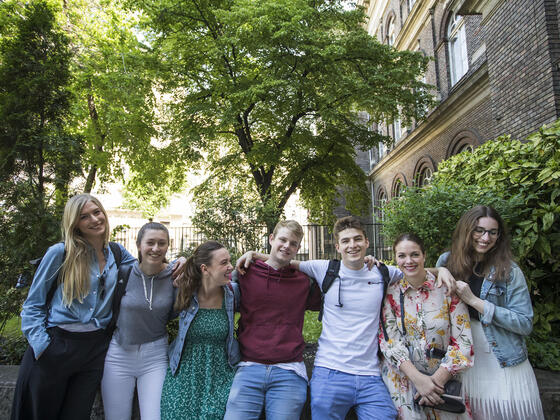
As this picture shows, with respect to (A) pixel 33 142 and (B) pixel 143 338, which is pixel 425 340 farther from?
(A) pixel 33 142

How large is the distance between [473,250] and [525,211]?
1500mm

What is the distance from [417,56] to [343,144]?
14.5ft

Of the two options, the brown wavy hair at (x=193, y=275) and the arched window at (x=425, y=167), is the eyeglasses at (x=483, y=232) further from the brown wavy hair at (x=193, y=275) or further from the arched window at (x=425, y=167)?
the arched window at (x=425, y=167)

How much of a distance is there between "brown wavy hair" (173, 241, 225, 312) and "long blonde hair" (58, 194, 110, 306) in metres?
0.73

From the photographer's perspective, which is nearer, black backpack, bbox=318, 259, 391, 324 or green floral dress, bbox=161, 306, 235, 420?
green floral dress, bbox=161, 306, 235, 420

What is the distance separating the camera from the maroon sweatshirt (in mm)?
2964

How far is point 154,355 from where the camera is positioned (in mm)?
2924

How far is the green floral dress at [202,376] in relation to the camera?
2.75 metres

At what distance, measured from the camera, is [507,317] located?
2605 mm

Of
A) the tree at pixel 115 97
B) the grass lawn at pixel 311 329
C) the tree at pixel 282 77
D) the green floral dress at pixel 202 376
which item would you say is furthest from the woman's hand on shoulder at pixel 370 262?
the tree at pixel 115 97

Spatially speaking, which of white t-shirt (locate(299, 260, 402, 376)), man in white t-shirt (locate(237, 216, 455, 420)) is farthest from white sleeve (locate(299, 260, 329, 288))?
white t-shirt (locate(299, 260, 402, 376))

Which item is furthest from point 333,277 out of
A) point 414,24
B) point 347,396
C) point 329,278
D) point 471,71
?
point 414,24

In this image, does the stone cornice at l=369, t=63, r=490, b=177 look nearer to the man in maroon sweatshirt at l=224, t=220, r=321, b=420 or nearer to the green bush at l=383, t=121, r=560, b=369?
the green bush at l=383, t=121, r=560, b=369

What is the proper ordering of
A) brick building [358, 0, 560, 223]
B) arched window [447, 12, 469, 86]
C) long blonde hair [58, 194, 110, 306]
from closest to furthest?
long blonde hair [58, 194, 110, 306], brick building [358, 0, 560, 223], arched window [447, 12, 469, 86]
